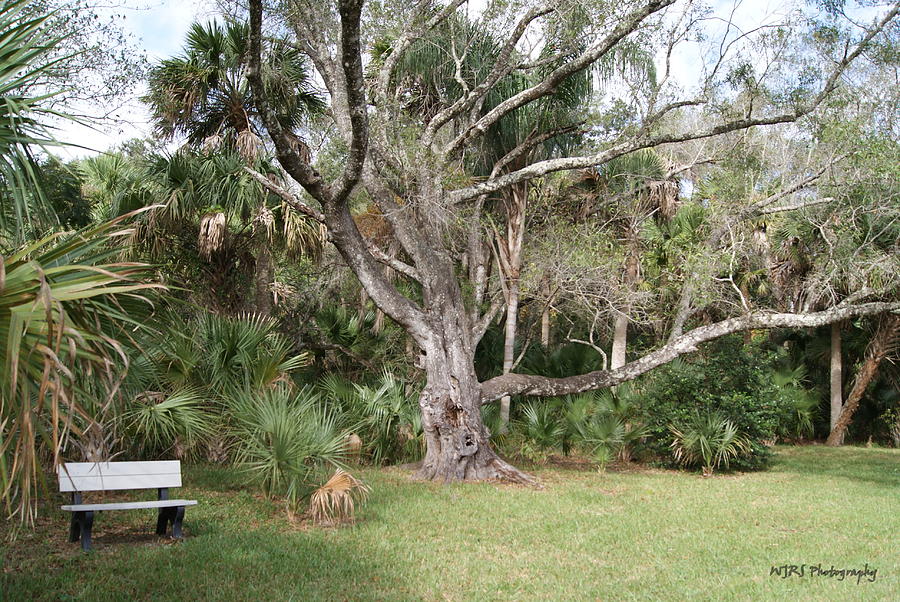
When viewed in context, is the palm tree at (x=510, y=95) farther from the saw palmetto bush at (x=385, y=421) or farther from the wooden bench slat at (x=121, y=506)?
the wooden bench slat at (x=121, y=506)

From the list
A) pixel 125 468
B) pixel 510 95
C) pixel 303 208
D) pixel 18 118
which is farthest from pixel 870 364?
pixel 18 118

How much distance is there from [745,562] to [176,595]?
5.43 meters

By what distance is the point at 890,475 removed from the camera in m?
14.1

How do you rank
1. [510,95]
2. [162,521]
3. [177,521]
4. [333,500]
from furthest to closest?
[510,95] → [333,500] → [162,521] → [177,521]

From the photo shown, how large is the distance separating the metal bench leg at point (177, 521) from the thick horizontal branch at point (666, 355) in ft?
21.0

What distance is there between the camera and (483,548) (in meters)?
7.88

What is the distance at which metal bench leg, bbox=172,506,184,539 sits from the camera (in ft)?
25.0

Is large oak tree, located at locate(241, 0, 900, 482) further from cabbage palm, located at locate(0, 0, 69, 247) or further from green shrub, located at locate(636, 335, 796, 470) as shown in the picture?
cabbage palm, located at locate(0, 0, 69, 247)

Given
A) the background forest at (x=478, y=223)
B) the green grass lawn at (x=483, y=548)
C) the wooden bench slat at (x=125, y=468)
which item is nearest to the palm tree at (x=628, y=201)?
the background forest at (x=478, y=223)

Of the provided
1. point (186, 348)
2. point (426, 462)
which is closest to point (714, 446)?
point (426, 462)

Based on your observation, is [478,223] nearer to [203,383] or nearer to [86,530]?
[203,383]

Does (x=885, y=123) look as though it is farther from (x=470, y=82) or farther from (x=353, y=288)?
(x=353, y=288)

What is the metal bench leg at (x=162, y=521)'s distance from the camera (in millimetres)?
7777

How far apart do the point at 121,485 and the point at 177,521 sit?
0.68 meters
